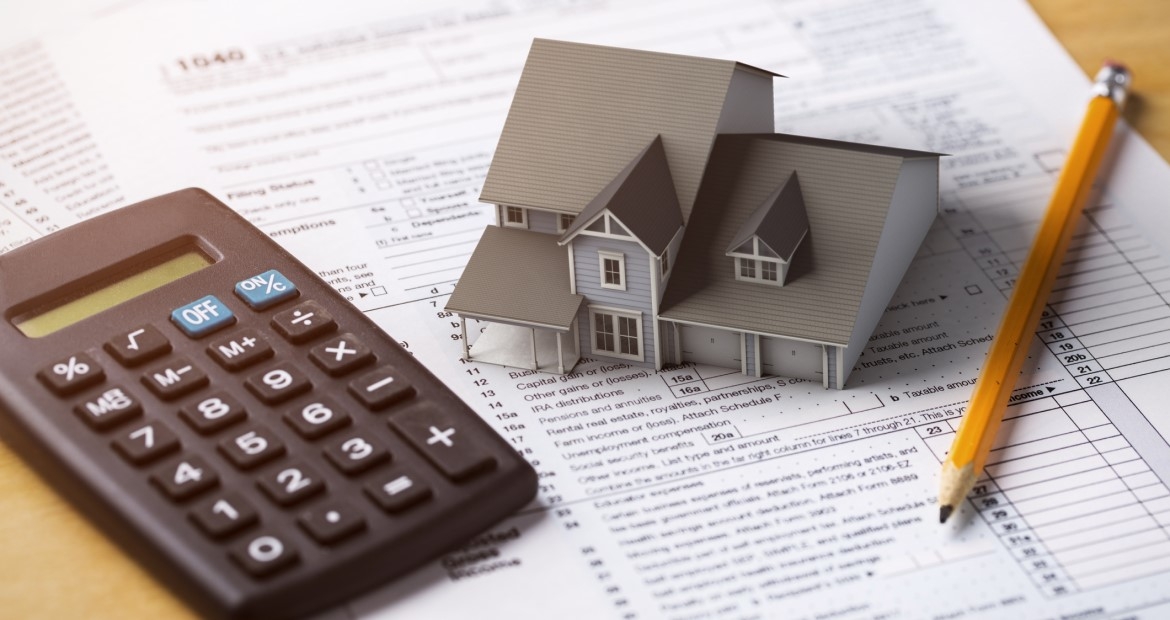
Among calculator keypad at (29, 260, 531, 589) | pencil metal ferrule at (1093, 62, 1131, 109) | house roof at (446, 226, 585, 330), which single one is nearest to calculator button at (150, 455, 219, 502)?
calculator keypad at (29, 260, 531, 589)

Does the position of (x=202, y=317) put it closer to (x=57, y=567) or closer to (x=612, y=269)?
(x=57, y=567)

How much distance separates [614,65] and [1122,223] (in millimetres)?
555

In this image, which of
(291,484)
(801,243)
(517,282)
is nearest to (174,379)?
(291,484)

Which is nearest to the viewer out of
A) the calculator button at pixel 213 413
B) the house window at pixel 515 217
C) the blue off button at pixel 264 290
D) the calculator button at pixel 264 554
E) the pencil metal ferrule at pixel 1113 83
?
the calculator button at pixel 264 554

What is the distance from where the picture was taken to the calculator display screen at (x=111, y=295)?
1146mm

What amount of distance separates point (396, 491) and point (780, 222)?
0.42 meters

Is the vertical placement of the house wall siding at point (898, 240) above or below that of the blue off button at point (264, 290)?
below

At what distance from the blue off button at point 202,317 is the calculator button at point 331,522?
0.73ft

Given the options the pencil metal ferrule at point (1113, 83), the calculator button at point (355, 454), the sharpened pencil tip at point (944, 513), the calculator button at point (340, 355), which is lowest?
the sharpened pencil tip at point (944, 513)

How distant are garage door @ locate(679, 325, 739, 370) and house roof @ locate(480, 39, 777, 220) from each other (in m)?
0.10

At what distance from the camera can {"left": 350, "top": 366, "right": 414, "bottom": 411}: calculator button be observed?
1084 millimetres

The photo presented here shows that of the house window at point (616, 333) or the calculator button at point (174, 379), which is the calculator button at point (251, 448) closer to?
the calculator button at point (174, 379)

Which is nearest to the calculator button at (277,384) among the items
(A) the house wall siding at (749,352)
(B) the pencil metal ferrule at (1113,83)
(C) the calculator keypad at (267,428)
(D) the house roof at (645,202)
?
(C) the calculator keypad at (267,428)

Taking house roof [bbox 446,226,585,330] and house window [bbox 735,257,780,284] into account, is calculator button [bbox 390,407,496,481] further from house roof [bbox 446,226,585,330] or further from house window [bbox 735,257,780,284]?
house window [bbox 735,257,780,284]
